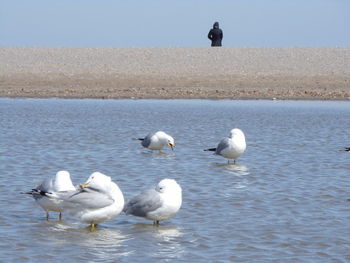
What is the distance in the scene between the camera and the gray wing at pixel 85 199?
26.1 feet

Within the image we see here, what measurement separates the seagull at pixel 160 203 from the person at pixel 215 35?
3324 centimetres

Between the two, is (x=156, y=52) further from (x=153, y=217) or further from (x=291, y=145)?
(x=153, y=217)

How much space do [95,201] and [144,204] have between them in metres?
0.55

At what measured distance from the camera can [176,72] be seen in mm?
33219

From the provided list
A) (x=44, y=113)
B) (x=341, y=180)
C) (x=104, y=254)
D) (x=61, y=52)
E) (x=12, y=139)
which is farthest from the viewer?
(x=61, y=52)

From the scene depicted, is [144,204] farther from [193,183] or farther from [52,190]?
[193,183]

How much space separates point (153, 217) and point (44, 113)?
1393cm

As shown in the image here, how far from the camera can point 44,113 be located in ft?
71.4

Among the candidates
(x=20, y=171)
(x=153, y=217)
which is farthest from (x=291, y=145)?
(x=153, y=217)

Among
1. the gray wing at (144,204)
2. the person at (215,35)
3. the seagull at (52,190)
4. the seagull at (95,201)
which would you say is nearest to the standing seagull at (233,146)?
the gray wing at (144,204)

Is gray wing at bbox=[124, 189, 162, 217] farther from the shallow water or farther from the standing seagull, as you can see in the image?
the standing seagull

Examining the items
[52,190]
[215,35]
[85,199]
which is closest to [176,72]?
[215,35]

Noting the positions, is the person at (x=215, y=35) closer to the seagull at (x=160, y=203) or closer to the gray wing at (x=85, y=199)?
the seagull at (x=160, y=203)

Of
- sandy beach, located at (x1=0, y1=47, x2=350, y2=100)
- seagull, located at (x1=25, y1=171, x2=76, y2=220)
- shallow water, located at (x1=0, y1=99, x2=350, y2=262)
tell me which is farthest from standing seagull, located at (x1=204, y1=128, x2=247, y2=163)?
sandy beach, located at (x1=0, y1=47, x2=350, y2=100)
